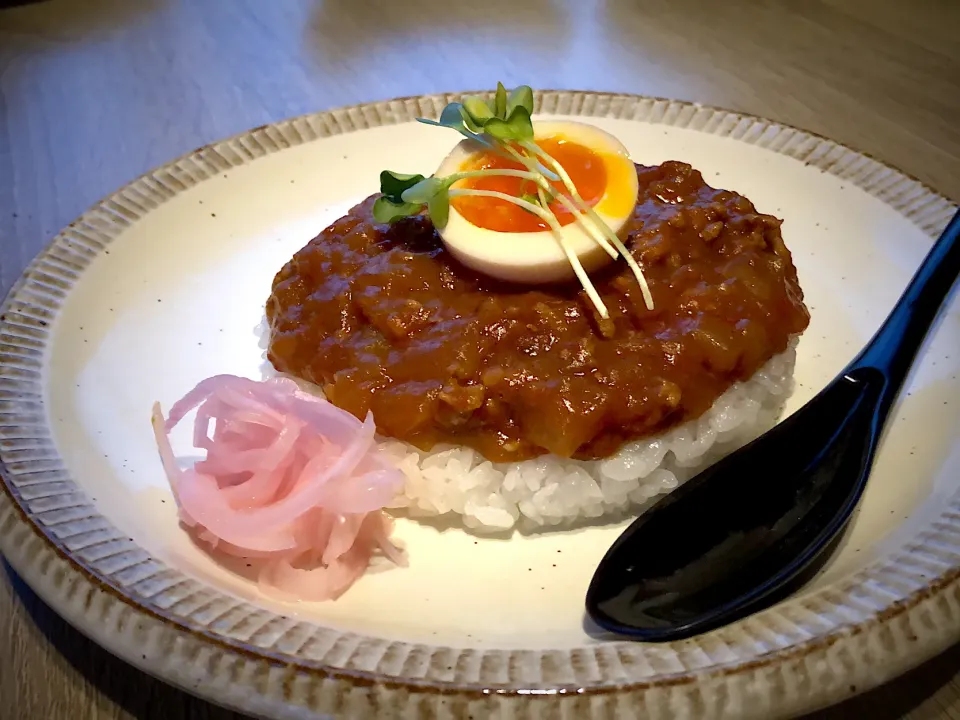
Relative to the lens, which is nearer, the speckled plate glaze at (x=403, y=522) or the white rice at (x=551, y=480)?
the speckled plate glaze at (x=403, y=522)

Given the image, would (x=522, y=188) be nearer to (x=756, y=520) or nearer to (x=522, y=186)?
(x=522, y=186)

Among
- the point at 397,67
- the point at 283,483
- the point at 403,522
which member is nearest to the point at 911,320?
the point at 403,522

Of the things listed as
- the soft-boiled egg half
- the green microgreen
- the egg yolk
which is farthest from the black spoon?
the egg yolk

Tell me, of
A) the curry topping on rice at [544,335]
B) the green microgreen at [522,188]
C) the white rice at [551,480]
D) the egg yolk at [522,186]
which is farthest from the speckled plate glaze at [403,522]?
the egg yolk at [522,186]

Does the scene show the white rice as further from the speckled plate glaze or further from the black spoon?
the black spoon

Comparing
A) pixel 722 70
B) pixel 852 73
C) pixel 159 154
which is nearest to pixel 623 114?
pixel 722 70

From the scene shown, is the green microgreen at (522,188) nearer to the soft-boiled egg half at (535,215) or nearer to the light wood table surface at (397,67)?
the soft-boiled egg half at (535,215)
